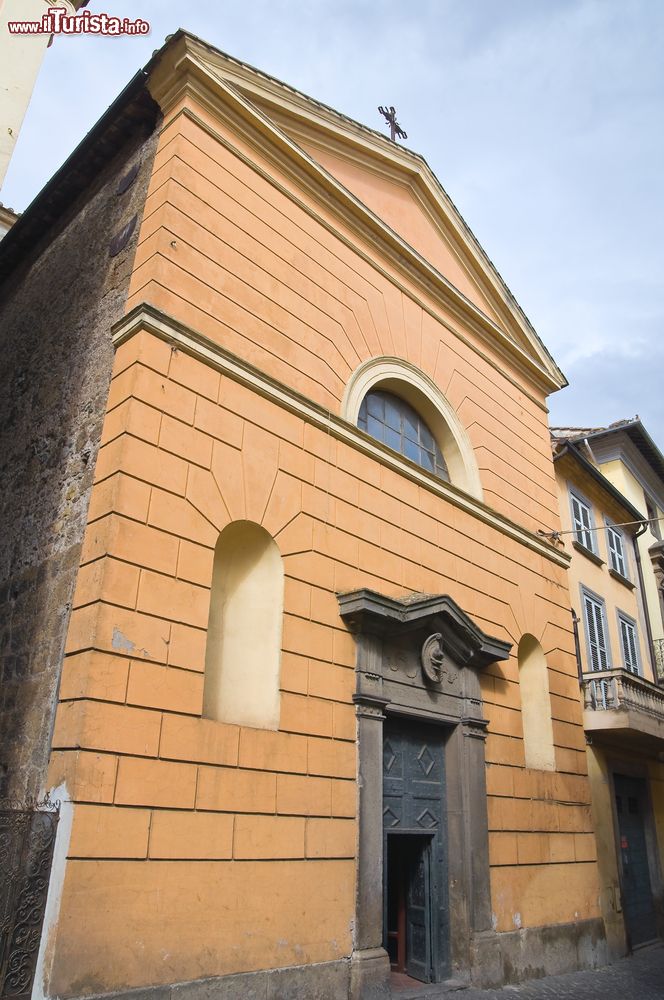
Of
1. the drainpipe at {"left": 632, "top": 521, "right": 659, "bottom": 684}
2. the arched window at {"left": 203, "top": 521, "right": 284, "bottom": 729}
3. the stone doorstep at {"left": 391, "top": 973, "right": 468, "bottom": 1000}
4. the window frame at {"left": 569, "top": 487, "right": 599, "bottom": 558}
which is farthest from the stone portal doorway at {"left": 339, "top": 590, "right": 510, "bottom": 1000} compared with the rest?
the drainpipe at {"left": 632, "top": 521, "right": 659, "bottom": 684}

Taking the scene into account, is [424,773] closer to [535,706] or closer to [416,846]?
[416,846]

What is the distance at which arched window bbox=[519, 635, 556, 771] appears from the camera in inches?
418

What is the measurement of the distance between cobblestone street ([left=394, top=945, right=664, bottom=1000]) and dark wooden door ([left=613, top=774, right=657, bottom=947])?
4.69ft

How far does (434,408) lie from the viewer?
34.9ft

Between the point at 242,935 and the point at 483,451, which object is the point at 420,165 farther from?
the point at 242,935

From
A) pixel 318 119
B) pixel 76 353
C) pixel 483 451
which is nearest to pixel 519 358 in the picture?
pixel 483 451

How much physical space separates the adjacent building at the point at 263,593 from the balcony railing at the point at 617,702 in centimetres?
75

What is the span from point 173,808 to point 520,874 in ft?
17.8

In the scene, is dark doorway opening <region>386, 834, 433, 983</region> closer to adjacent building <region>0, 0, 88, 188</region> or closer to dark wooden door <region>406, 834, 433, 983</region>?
dark wooden door <region>406, 834, 433, 983</region>

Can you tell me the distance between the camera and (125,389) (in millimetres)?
6484

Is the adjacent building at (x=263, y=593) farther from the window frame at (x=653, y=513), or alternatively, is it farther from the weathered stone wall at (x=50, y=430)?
the window frame at (x=653, y=513)

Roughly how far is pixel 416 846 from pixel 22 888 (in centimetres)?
493

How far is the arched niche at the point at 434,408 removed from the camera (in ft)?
31.9

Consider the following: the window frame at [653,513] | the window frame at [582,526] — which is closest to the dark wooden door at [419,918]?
the window frame at [582,526]
